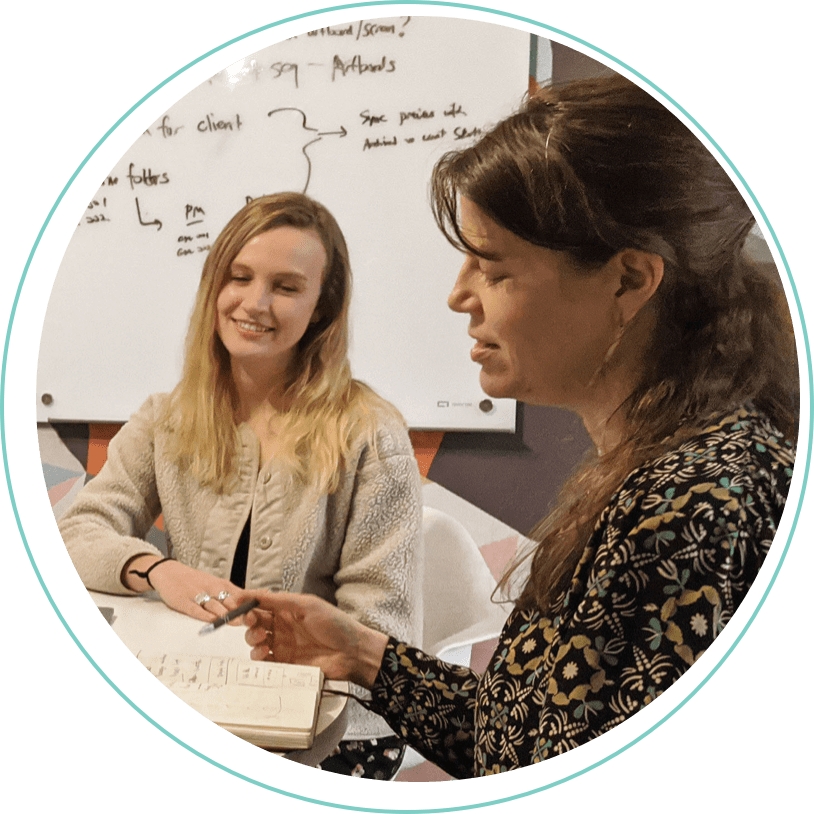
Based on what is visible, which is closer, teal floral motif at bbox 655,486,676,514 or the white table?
teal floral motif at bbox 655,486,676,514

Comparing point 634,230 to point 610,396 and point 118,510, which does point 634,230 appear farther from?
point 118,510

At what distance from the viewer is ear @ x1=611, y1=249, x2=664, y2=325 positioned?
0.92 metres

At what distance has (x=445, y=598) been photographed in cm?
99

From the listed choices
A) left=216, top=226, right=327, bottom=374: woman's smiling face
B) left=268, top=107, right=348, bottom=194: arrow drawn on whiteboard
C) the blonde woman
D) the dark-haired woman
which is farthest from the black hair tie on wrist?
left=268, top=107, right=348, bottom=194: arrow drawn on whiteboard

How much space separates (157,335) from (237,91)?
279 mm

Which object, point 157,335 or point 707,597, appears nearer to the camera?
point 707,597

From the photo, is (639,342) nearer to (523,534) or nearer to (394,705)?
(523,534)

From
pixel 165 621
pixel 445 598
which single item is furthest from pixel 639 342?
pixel 165 621

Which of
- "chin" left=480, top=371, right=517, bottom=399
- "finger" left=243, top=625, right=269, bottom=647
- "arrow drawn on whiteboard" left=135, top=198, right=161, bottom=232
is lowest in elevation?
"finger" left=243, top=625, right=269, bottom=647

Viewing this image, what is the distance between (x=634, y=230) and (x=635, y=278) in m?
0.05

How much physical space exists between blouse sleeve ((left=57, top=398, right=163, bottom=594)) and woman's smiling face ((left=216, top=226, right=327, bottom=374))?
0.44ft

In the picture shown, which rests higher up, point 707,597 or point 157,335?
point 157,335

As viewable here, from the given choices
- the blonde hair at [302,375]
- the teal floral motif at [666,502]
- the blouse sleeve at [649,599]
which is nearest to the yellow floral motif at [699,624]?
the blouse sleeve at [649,599]

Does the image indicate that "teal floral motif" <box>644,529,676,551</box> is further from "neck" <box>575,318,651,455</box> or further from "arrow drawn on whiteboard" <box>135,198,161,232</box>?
"arrow drawn on whiteboard" <box>135,198,161,232</box>
